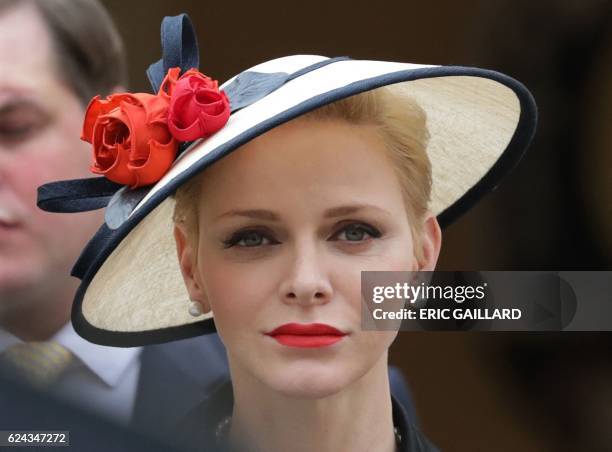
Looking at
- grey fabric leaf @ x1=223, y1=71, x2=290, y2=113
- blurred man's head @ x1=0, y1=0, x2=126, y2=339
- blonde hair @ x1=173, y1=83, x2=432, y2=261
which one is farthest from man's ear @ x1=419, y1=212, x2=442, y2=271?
blurred man's head @ x1=0, y1=0, x2=126, y2=339

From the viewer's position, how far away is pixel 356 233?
110 centimetres

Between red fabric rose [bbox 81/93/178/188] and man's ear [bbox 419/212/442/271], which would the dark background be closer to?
man's ear [bbox 419/212/442/271]

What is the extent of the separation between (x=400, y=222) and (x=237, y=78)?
0.27 meters

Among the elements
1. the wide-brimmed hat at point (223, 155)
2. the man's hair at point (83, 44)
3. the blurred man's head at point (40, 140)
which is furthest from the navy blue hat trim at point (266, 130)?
the man's hair at point (83, 44)

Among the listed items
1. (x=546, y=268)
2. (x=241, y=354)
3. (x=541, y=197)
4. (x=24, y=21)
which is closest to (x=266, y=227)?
(x=241, y=354)

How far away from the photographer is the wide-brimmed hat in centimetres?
107

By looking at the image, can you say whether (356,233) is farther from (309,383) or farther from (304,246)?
(309,383)

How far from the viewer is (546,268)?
1468 millimetres

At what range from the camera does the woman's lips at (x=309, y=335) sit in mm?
1065

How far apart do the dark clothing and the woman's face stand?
142mm

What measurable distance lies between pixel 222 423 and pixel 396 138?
0.43 m

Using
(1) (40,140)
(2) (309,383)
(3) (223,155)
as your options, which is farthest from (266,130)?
(1) (40,140)

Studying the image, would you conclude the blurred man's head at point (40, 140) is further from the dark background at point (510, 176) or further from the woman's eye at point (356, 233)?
the woman's eye at point (356, 233)

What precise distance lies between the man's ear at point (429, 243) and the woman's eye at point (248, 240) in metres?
0.21
